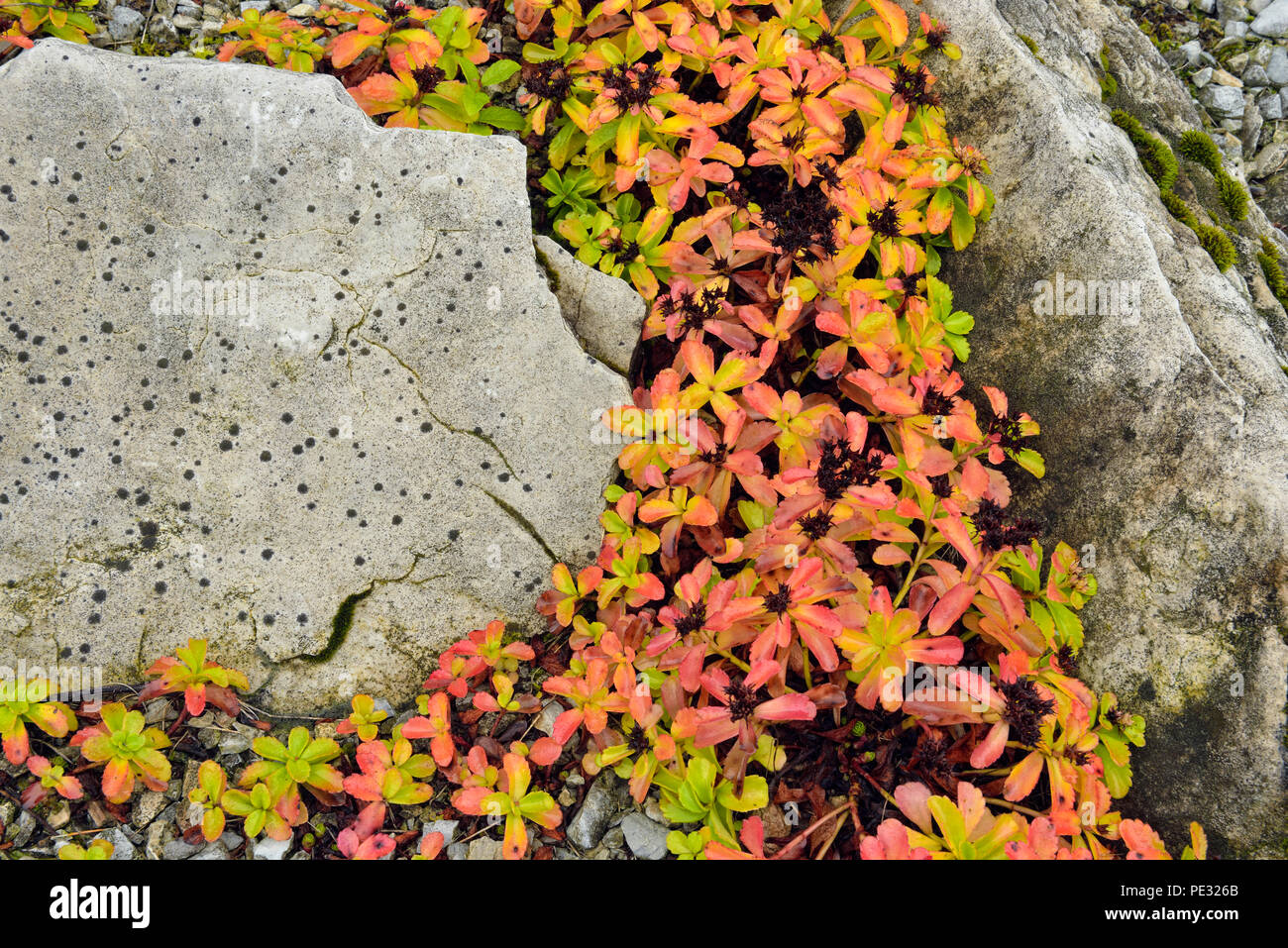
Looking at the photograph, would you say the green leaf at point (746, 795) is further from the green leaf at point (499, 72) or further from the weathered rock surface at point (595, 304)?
the green leaf at point (499, 72)

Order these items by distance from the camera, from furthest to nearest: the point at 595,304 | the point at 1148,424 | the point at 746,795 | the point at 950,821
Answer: the point at 595,304
the point at 1148,424
the point at 746,795
the point at 950,821

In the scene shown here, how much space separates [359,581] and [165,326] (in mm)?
1351

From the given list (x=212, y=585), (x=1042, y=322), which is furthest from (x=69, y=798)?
(x=1042, y=322)

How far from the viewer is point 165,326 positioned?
343 centimetres

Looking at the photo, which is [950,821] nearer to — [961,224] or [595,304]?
[595,304]

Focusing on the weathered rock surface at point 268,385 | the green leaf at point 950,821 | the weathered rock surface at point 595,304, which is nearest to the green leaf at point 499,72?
the weathered rock surface at point 268,385

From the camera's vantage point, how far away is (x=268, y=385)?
3457 millimetres

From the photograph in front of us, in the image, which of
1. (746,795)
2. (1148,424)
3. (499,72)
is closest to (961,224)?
(1148,424)

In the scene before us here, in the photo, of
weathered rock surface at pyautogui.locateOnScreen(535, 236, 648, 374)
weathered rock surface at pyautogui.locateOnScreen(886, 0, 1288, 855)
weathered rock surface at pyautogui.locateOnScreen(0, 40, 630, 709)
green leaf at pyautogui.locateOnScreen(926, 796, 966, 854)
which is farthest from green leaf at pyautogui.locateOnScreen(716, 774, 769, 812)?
weathered rock surface at pyautogui.locateOnScreen(535, 236, 648, 374)

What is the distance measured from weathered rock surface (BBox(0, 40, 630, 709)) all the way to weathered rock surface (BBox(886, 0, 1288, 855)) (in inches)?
76.8

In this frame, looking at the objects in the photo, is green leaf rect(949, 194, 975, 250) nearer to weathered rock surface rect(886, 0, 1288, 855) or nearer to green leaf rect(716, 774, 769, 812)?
weathered rock surface rect(886, 0, 1288, 855)

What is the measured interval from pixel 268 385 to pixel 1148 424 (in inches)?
146

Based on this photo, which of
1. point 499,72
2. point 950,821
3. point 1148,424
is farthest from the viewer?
point 499,72

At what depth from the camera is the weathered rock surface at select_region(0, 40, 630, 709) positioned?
335 cm
